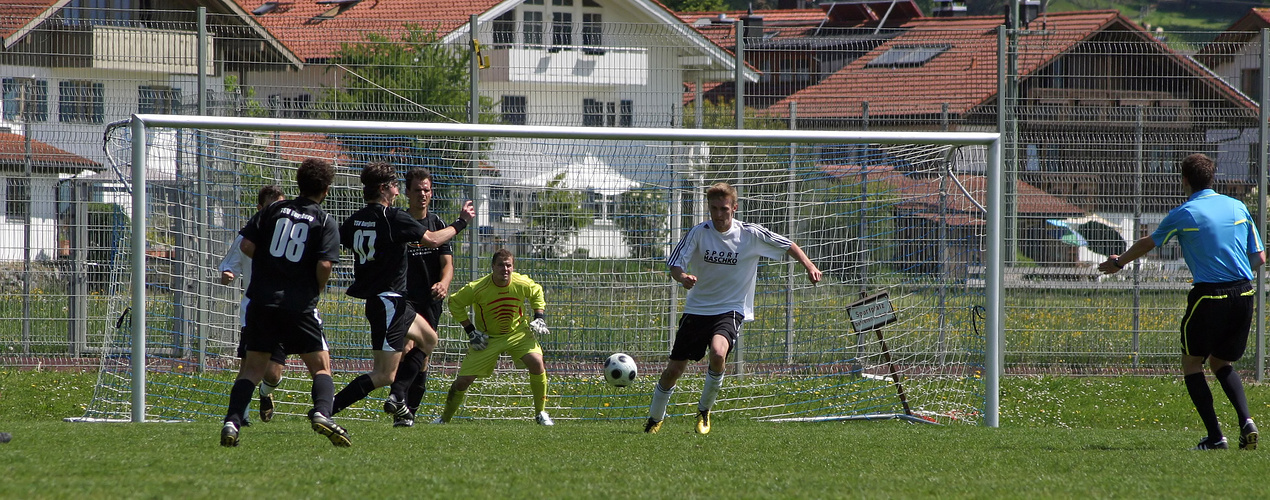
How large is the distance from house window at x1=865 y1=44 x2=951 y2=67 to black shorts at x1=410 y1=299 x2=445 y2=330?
16.8 ft

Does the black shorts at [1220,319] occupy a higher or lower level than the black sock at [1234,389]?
higher

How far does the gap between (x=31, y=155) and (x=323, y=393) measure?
6.22 m

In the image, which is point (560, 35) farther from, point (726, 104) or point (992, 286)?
point (992, 286)

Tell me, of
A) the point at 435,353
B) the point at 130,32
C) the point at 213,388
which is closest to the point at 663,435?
the point at 435,353

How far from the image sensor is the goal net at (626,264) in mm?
9055

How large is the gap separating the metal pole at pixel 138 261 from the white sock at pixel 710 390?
3.82m

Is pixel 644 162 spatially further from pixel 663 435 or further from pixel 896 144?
pixel 663 435

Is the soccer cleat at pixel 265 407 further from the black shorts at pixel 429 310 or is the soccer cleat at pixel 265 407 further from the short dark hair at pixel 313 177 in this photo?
the short dark hair at pixel 313 177

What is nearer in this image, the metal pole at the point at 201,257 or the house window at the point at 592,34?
the metal pole at the point at 201,257

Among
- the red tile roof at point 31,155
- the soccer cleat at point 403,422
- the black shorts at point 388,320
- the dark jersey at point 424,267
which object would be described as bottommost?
the soccer cleat at point 403,422

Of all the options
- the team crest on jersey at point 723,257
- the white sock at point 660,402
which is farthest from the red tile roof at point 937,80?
the white sock at point 660,402

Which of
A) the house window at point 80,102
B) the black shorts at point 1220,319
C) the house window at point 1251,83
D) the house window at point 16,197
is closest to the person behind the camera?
the black shorts at point 1220,319

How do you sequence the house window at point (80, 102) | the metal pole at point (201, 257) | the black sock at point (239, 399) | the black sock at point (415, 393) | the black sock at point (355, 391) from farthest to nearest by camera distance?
the house window at point (80, 102)
the metal pole at point (201, 257)
the black sock at point (415, 393)
the black sock at point (355, 391)
the black sock at point (239, 399)

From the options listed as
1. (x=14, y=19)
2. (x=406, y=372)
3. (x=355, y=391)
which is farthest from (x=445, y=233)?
(x=14, y=19)
